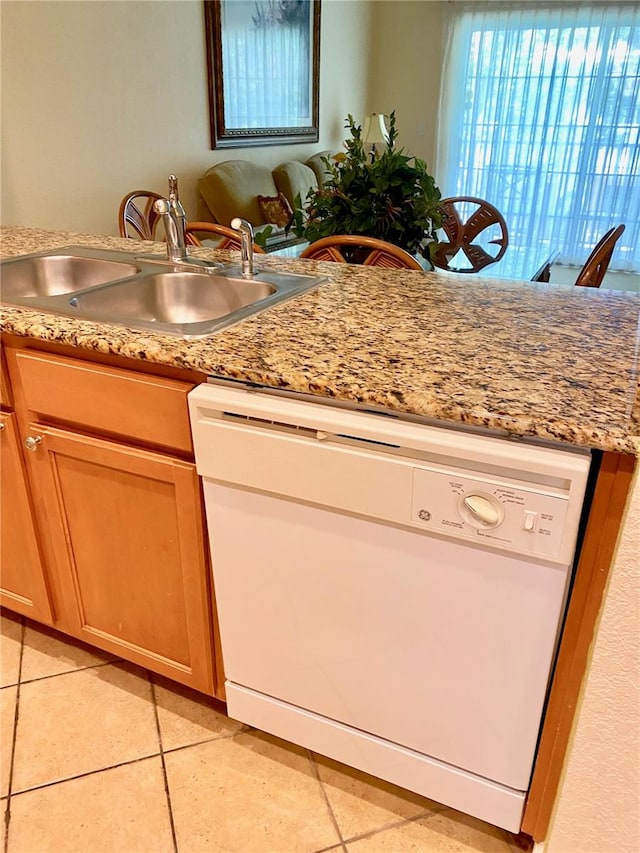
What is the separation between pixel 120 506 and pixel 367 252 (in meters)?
1.15

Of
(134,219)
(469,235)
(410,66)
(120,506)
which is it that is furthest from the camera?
(410,66)

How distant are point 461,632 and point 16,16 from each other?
3202 mm

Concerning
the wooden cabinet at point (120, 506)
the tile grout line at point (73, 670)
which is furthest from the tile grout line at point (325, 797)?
the tile grout line at point (73, 670)

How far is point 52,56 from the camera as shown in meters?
3.08

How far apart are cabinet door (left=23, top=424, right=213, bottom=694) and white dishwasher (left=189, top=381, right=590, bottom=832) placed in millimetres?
77

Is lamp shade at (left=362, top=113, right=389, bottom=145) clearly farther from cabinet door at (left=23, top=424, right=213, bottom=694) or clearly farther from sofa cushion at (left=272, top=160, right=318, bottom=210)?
cabinet door at (left=23, top=424, right=213, bottom=694)

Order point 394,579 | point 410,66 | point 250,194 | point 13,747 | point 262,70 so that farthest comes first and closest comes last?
1. point 410,66
2. point 262,70
3. point 250,194
4. point 13,747
5. point 394,579

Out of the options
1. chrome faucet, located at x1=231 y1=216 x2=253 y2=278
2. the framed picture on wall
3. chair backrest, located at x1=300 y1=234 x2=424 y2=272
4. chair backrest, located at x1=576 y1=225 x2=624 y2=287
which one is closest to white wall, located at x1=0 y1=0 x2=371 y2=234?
the framed picture on wall

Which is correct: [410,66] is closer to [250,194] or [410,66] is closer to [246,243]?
[250,194]

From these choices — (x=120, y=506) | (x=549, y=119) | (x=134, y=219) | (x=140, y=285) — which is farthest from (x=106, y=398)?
(x=549, y=119)

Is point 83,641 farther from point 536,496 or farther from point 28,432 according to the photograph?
point 536,496

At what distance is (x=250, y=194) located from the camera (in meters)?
4.27

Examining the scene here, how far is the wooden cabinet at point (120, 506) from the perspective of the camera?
3.94ft

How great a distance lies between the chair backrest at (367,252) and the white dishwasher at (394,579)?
0.99m
